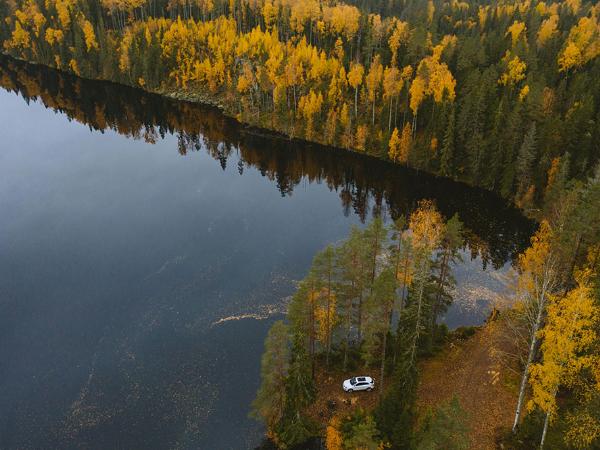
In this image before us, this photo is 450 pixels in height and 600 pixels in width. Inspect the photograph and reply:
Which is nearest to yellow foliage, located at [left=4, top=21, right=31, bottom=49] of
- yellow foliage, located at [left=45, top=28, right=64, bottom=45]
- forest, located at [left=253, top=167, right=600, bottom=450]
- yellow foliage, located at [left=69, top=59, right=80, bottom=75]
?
yellow foliage, located at [left=45, top=28, right=64, bottom=45]

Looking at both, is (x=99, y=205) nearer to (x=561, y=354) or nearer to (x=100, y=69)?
(x=561, y=354)

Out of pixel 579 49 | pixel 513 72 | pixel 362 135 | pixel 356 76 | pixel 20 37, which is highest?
pixel 579 49

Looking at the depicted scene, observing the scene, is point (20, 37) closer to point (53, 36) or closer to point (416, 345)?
point (53, 36)

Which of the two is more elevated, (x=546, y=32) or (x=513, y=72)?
(x=546, y=32)

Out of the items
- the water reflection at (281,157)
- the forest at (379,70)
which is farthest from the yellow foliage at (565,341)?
the forest at (379,70)

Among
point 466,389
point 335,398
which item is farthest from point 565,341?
point 335,398

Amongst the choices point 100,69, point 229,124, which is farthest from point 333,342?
point 100,69

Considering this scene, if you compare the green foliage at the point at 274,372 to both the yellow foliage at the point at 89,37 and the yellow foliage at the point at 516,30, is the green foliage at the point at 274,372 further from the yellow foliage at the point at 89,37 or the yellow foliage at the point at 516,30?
the yellow foliage at the point at 89,37

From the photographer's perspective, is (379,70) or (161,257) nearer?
(161,257)
